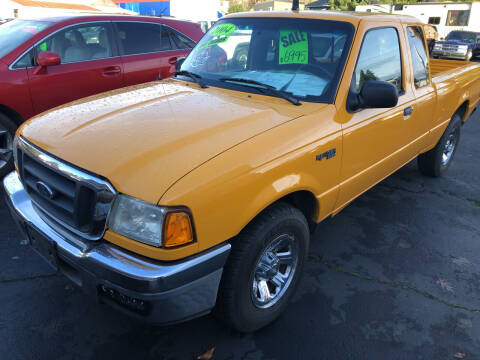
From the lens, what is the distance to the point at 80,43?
470 cm

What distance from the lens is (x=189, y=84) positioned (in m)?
3.04

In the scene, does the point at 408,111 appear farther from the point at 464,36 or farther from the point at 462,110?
the point at 464,36

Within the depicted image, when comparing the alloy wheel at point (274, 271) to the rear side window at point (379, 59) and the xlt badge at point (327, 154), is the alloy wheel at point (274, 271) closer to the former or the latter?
the xlt badge at point (327, 154)

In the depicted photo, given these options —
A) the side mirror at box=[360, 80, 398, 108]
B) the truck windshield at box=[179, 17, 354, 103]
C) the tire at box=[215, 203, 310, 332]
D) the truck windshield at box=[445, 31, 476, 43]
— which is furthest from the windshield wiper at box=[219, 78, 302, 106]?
the truck windshield at box=[445, 31, 476, 43]

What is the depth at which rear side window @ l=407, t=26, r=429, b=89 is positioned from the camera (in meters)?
3.55

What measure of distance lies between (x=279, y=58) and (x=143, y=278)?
1.93 meters

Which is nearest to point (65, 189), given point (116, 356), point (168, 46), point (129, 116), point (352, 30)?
point (129, 116)

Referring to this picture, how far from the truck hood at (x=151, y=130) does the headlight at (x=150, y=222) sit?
0.19ft

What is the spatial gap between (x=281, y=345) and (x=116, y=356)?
98 centimetres

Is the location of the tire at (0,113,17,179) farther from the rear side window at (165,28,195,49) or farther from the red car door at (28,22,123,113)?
the rear side window at (165,28,195,49)

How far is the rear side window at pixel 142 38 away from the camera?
5.05 meters

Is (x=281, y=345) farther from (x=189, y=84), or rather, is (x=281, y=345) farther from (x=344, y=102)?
(x=189, y=84)

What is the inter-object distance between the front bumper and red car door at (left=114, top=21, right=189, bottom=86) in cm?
336

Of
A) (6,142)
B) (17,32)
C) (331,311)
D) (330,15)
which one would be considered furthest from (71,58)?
(331,311)
